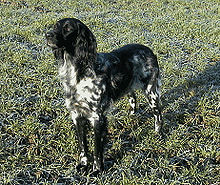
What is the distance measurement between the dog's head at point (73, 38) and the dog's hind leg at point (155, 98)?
1.45 metres

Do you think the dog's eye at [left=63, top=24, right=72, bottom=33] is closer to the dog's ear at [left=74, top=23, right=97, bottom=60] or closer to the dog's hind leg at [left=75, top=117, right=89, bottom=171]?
the dog's ear at [left=74, top=23, right=97, bottom=60]

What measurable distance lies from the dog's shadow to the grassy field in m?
0.02

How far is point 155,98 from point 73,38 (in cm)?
182

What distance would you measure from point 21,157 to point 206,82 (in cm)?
435

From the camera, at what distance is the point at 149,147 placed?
3.48m

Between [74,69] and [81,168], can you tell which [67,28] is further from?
[81,168]

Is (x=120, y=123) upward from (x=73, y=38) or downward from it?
downward

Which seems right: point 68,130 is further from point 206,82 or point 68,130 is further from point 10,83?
point 206,82

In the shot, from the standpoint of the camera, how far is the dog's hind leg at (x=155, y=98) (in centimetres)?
375

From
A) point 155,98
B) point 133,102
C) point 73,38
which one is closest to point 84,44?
point 73,38

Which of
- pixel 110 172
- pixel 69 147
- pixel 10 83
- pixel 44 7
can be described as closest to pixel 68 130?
pixel 69 147

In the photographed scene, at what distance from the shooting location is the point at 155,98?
381cm

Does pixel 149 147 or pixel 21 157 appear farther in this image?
pixel 149 147

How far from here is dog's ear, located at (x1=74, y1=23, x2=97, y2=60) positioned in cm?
254
